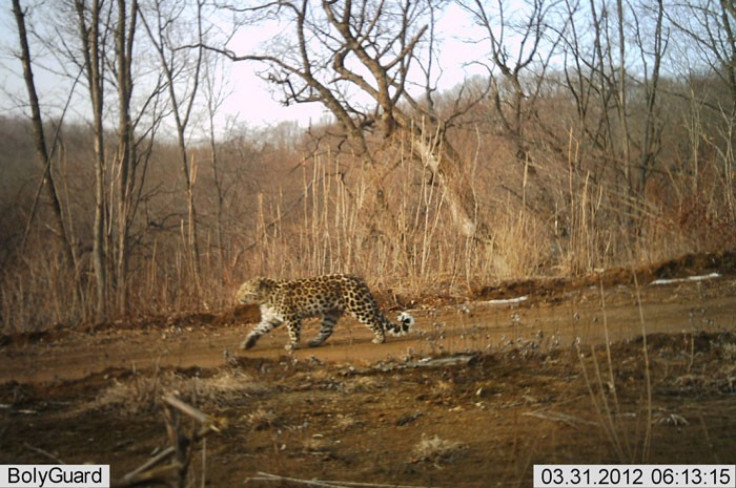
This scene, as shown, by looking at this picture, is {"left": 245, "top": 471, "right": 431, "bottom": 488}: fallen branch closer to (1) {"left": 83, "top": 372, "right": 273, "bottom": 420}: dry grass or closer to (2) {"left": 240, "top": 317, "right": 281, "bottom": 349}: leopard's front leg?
(1) {"left": 83, "top": 372, "right": 273, "bottom": 420}: dry grass

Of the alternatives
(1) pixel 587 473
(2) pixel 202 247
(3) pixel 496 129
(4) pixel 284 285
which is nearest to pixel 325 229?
(4) pixel 284 285

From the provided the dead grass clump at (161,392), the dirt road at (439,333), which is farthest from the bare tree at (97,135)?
the dead grass clump at (161,392)

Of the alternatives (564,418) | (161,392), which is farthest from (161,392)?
(564,418)

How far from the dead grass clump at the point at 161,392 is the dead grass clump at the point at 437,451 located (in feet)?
5.17

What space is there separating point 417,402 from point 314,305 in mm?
2878

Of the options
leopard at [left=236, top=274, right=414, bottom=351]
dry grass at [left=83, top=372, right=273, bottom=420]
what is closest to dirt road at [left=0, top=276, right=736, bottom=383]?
leopard at [left=236, top=274, right=414, bottom=351]

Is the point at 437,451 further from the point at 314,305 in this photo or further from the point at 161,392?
the point at 314,305

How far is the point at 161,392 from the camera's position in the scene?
507 cm

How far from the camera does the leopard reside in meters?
8.04

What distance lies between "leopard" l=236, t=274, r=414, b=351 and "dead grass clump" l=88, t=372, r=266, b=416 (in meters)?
2.31

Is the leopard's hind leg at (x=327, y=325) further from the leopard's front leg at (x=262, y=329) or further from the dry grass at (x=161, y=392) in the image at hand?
the dry grass at (x=161, y=392)

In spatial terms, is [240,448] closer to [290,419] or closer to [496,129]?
[290,419]

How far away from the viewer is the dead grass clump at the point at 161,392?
17.0ft

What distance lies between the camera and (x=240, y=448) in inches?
177
